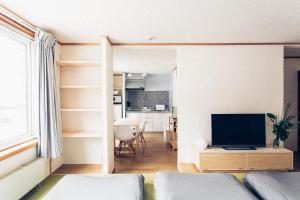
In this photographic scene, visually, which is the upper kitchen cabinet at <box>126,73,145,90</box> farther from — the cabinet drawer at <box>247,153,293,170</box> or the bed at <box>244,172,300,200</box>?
the bed at <box>244,172,300,200</box>

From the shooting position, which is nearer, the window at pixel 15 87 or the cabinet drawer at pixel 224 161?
the window at pixel 15 87

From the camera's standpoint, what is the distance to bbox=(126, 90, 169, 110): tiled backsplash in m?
8.08

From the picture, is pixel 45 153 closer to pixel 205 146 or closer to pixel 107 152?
pixel 107 152

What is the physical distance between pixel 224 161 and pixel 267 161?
2.34 feet

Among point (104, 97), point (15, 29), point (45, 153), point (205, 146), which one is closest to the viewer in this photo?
point (15, 29)

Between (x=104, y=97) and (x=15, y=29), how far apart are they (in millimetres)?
1433

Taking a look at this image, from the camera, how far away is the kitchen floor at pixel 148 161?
12.0 feet

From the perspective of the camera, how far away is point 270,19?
257cm

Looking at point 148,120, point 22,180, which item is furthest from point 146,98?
point 22,180

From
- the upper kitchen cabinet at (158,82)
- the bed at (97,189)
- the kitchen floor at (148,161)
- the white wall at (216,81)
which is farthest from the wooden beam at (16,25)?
the upper kitchen cabinet at (158,82)

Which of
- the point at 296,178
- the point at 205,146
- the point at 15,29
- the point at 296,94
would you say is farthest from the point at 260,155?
the point at 15,29

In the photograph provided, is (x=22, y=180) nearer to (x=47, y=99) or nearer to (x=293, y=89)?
(x=47, y=99)

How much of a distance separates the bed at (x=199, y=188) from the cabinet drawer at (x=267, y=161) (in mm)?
1794

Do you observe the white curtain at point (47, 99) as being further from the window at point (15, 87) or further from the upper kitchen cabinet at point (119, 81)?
the upper kitchen cabinet at point (119, 81)
